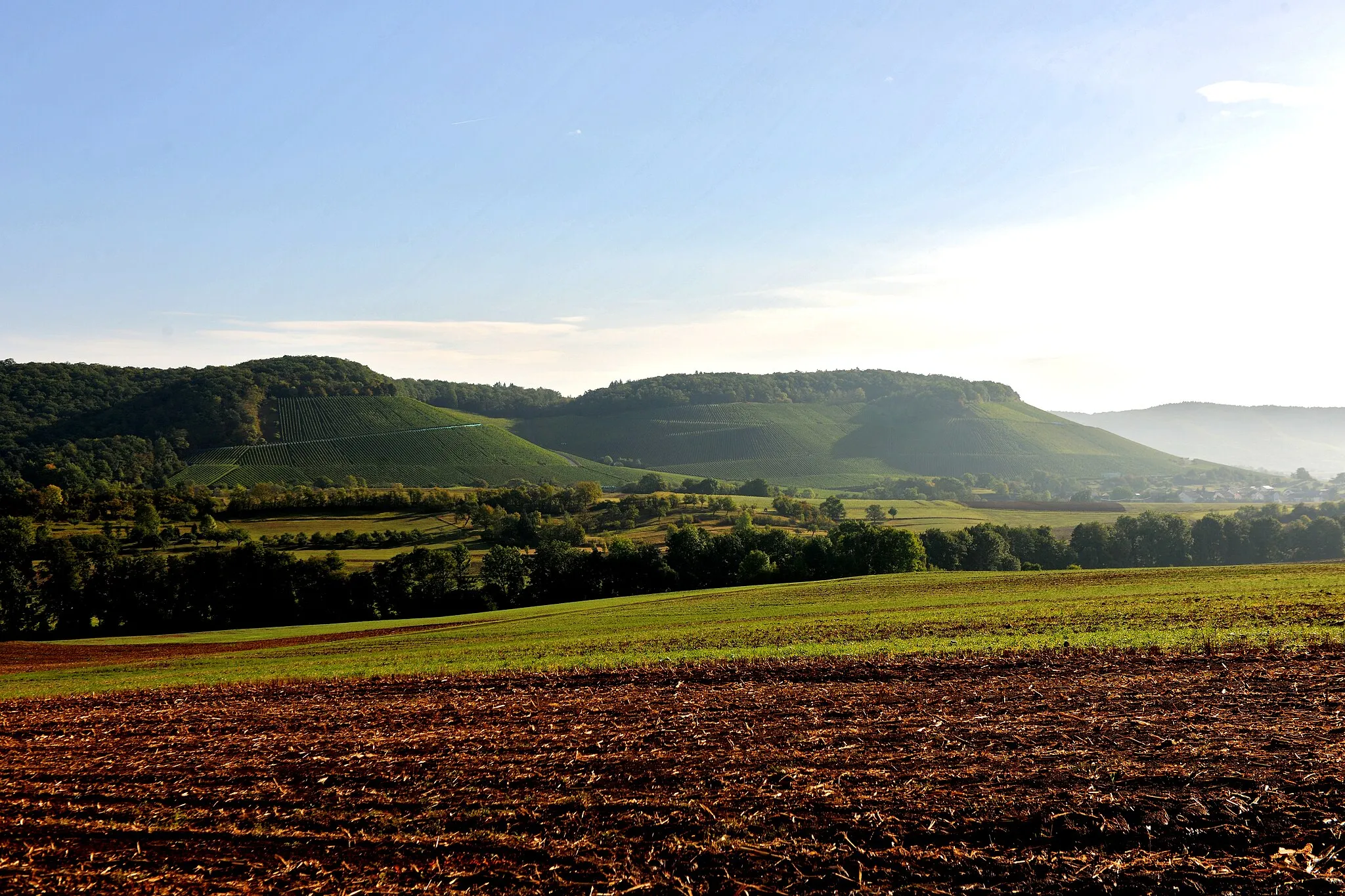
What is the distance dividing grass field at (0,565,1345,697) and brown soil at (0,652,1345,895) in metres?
7.02

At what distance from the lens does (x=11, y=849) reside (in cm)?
998

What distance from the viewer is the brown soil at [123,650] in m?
42.8

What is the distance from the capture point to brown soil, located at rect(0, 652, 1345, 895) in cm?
818

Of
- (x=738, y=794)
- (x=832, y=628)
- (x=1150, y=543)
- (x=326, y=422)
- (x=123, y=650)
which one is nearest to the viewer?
(x=738, y=794)

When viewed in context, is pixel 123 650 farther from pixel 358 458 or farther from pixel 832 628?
pixel 358 458

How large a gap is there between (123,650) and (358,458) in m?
127

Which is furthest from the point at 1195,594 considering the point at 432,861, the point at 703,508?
the point at 703,508

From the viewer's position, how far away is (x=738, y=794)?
10.3 metres

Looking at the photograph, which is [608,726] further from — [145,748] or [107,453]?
[107,453]

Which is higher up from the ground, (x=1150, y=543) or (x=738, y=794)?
(x=738, y=794)

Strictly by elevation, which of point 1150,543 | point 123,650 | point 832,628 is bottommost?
point 1150,543

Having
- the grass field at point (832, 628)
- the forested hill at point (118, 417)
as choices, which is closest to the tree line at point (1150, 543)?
the grass field at point (832, 628)

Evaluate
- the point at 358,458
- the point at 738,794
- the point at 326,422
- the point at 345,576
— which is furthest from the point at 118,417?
the point at 738,794

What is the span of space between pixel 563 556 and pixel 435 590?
13396 millimetres
